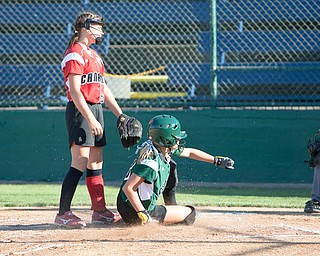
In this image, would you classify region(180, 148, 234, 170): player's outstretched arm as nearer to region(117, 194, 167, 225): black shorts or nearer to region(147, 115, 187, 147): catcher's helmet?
region(147, 115, 187, 147): catcher's helmet

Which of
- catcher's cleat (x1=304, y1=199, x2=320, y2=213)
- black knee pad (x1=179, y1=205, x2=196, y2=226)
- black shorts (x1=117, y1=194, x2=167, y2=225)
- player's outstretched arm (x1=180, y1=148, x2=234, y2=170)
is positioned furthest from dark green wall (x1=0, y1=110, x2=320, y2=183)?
black shorts (x1=117, y1=194, x2=167, y2=225)

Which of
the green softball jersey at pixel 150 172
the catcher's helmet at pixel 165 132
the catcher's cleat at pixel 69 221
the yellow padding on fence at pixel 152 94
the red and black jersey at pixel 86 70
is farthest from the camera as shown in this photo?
the yellow padding on fence at pixel 152 94

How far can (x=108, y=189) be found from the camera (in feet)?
31.3

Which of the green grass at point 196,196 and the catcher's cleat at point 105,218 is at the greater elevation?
the catcher's cleat at point 105,218

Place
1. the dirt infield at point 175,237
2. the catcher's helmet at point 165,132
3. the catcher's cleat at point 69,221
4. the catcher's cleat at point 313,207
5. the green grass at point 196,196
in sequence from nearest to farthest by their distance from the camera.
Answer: the dirt infield at point 175,237
the catcher's helmet at point 165,132
the catcher's cleat at point 69,221
the catcher's cleat at point 313,207
the green grass at point 196,196

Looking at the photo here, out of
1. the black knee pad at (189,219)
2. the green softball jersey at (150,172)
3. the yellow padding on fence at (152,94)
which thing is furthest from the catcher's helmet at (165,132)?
the yellow padding on fence at (152,94)

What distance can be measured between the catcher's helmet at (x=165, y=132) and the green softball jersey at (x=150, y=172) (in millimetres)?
82

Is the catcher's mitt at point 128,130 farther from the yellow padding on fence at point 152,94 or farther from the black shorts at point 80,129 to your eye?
the yellow padding on fence at point 152,94

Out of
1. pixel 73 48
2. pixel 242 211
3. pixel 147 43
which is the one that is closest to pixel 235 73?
pixel 147 43

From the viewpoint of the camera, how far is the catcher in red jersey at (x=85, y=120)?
5.84 metres

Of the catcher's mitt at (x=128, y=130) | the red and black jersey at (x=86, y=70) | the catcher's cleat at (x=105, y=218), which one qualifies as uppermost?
the red and black jersey at (x=86, y=70)

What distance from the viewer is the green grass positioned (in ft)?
25.9

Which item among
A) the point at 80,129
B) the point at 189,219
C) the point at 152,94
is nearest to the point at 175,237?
the point at 189,219

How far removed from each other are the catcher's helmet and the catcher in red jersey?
0.45m
